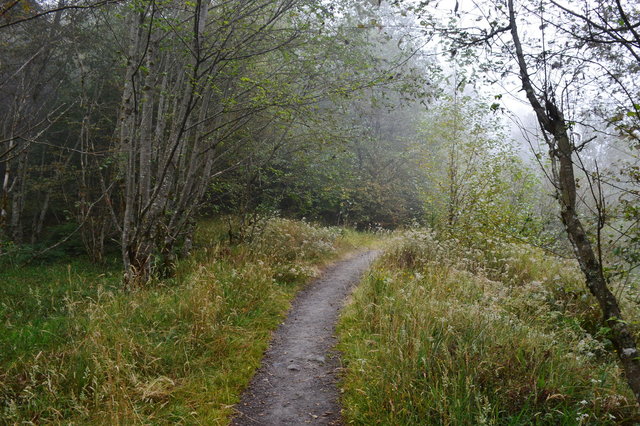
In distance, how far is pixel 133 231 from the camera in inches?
260

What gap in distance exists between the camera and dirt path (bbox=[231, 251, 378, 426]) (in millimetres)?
3633

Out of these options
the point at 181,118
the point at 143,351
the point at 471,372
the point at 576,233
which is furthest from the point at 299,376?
the point at 181,118

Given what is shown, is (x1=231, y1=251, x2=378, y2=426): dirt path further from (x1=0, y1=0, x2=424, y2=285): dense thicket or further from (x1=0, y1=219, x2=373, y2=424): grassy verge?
(x1=0, y1=0, x2=424, y2=285): dense thicket

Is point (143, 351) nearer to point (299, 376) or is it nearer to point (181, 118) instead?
point (299, 376)

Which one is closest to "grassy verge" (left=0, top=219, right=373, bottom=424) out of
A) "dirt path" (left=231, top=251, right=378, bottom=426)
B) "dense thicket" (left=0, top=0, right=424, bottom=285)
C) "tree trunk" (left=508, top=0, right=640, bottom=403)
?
"dirt path" (left=231, top=251, right=378, bottom=426)

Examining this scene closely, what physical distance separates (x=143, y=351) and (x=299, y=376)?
1806 mm

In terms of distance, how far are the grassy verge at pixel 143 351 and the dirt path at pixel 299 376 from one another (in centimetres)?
21

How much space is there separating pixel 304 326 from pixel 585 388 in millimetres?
3702

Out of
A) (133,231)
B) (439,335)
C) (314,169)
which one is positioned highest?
(314,169)

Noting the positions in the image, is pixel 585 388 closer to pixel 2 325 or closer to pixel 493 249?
pixel 493 249

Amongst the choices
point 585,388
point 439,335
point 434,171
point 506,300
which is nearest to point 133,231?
point 439,335

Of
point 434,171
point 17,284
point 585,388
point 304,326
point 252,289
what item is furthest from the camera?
point 434,171

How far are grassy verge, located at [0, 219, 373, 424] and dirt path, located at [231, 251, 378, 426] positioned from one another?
0.21m

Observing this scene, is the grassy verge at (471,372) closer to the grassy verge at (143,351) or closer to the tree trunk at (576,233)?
the tree trunk at (576,233)
